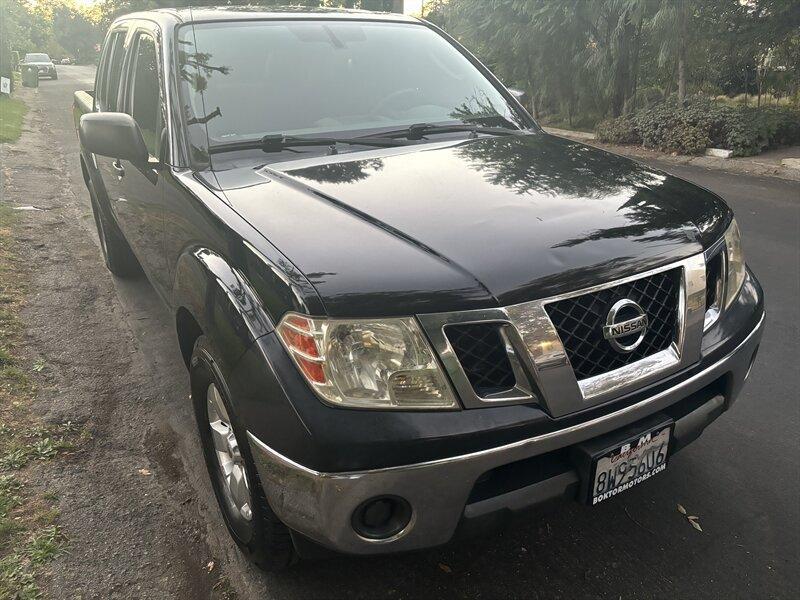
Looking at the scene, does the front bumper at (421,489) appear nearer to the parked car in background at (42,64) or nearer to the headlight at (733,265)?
the headlight at (733,265)

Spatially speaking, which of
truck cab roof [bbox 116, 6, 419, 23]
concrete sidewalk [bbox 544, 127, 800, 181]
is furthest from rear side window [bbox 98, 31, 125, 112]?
concrete sidewalk [bbox 544, 127, 800, 181]

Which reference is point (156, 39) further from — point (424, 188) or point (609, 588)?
point (609, 588)

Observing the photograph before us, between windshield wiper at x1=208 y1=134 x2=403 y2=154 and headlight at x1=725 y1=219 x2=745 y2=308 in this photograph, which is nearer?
headlight at x1=725 y1=219 x2=745 y2=308

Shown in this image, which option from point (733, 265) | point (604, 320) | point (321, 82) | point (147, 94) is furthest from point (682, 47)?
point (604, 320)

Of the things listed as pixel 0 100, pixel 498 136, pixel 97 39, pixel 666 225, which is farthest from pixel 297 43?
pixel 97 39

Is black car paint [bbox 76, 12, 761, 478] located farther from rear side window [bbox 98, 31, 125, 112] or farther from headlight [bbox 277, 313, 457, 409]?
rear side window [bbox 98, 31, 125, 112]

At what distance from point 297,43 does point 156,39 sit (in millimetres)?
659

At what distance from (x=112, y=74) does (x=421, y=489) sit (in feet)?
12.3

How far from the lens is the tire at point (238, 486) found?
1984 millimetres

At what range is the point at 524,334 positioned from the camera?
5.64 ft

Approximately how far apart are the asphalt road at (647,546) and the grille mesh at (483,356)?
17.7 inches

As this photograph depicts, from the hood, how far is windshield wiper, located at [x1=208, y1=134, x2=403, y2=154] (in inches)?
5.8

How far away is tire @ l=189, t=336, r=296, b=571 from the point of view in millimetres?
1984

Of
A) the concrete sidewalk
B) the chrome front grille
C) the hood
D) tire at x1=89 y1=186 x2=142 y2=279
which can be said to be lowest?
the concrete sidewalk
